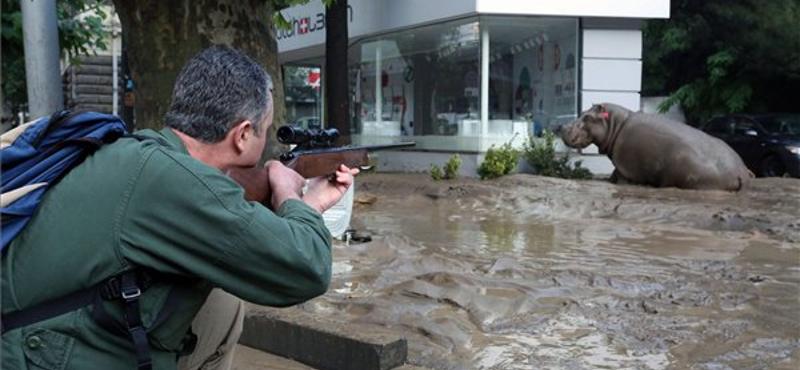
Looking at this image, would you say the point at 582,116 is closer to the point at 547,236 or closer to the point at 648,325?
the point at 547,236

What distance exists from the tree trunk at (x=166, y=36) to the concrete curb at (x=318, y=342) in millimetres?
1385

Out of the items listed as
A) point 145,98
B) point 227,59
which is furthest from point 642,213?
point 227,59

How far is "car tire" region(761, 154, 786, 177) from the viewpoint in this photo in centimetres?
1745

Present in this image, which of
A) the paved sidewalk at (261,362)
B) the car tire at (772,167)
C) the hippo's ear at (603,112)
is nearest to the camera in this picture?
the paved sidewalk at (261,362)

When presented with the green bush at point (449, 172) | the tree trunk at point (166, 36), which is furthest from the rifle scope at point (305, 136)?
the green bush at point (449, 172)

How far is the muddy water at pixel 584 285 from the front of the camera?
4820mm

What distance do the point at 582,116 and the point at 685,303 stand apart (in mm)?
8878

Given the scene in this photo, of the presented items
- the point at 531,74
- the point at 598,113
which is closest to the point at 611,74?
the point at 531,74

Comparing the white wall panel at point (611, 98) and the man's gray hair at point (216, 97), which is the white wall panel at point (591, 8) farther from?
the man's gray hair at point (216, 97)

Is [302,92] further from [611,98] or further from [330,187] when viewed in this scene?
[330,187]

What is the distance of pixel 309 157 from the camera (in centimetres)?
264

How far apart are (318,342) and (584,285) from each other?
99.2 inches

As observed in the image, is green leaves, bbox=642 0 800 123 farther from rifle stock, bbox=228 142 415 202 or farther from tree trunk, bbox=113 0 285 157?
rifle stock, bbox=228 142 415 202

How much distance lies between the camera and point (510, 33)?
1638 centimetres
